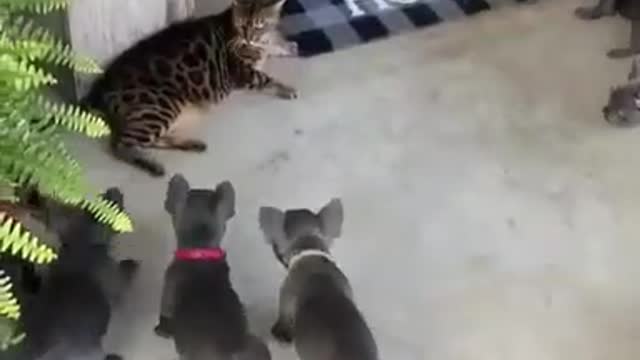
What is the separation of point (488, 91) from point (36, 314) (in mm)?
1123

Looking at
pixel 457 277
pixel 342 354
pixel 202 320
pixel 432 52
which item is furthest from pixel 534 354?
pixel 432 52

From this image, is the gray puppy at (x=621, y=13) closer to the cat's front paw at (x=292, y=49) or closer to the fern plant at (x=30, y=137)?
the cat's front paw at (x=292, y=49)

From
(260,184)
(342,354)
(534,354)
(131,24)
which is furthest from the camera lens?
(131,24)

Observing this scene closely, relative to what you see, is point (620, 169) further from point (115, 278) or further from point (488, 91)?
point (115, 278)

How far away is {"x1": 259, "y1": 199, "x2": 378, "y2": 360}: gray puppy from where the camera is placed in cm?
190

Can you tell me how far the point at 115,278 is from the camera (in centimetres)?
212

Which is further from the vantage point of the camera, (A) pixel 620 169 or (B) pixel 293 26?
(B) pixel 293 26

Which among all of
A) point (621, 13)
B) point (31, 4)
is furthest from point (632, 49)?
point (31, 4)

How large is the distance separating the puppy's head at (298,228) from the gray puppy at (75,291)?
252 mm

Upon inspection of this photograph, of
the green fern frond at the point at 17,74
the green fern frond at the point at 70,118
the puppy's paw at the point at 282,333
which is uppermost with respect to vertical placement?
the green fern frond at the point at 17,74

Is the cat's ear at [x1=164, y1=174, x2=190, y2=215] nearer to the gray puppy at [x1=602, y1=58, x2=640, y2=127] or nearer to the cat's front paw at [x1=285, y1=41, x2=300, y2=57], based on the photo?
the cat's front paw at [x1=285, y1=41, x2=300, y2=57]

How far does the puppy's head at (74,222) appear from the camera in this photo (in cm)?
210

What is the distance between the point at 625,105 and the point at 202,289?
996mm

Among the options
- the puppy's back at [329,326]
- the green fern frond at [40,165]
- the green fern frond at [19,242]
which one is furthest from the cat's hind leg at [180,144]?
the green fern frond at [19,242]
